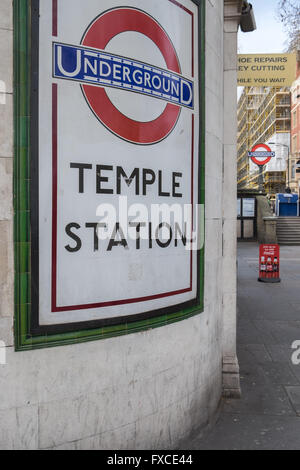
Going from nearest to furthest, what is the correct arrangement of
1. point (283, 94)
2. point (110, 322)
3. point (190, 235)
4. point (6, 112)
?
1. point (6, 112)
2. point (110, 322)
3. point (190, 235)
4. point (283, 94)

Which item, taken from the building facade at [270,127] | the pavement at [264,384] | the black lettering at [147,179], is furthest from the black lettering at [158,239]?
the building facade at [270,127]

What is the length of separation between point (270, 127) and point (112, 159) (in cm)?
7514

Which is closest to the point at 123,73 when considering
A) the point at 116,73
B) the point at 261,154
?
the point at 116,73

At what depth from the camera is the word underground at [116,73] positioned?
3.20m

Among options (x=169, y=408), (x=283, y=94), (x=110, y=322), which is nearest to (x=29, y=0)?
(x=110, y=322)

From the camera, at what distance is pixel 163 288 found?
3.86 metres

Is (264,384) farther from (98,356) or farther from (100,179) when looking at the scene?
(100,179)

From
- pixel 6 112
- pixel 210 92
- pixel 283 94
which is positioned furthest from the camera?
pixel 283 94

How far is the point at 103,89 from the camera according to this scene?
133 inches

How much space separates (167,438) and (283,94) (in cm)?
7374

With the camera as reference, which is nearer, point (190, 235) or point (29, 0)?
point (29, 0)

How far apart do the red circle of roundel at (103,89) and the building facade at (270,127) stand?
1981 inches

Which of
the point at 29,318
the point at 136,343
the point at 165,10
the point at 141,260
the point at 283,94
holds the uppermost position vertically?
the point at 283,94

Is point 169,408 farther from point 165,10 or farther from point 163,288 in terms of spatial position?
point 165,10
